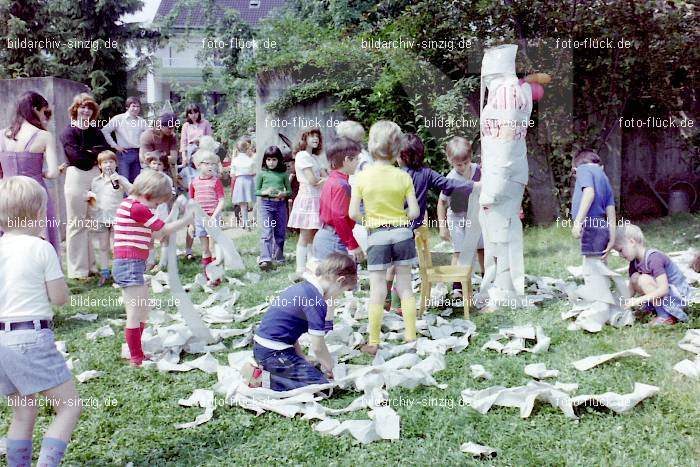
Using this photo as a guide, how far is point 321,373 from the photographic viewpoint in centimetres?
466

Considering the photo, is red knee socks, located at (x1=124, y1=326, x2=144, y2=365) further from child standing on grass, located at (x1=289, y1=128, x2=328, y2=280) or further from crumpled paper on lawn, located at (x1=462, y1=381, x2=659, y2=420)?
child standing on grass, located at (x1=289, y1=128, x2=328, y2=280)

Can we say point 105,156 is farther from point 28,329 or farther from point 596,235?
point 596,235

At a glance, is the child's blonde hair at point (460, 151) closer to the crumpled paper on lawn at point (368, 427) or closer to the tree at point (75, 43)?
the crumpled paper on lawn at point (368, 427)

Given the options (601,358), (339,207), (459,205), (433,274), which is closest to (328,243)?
(339,207)

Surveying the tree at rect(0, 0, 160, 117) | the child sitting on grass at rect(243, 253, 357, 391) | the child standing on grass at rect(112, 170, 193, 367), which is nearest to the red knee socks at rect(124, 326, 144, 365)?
the child standing on grass at rect(112, 170, 193, 367)

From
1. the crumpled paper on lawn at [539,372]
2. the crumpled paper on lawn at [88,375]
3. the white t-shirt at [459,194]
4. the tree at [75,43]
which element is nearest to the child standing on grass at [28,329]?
the crumpled paper on lawn at [88,375]

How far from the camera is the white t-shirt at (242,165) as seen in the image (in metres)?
12.2

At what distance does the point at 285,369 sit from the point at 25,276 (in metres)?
1.78

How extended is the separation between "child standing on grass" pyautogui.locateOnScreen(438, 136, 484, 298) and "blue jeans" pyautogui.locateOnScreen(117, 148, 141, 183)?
4841mm

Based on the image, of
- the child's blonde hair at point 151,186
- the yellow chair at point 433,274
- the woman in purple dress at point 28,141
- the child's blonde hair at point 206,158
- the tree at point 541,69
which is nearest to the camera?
the child's blonde hair at point 151,186

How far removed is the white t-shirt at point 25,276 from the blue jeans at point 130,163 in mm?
6664

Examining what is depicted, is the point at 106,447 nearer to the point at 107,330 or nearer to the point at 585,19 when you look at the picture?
the point at 107,330

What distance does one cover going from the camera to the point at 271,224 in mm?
9219

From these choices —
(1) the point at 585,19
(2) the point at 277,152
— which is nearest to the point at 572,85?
(1) the point at 585,19
